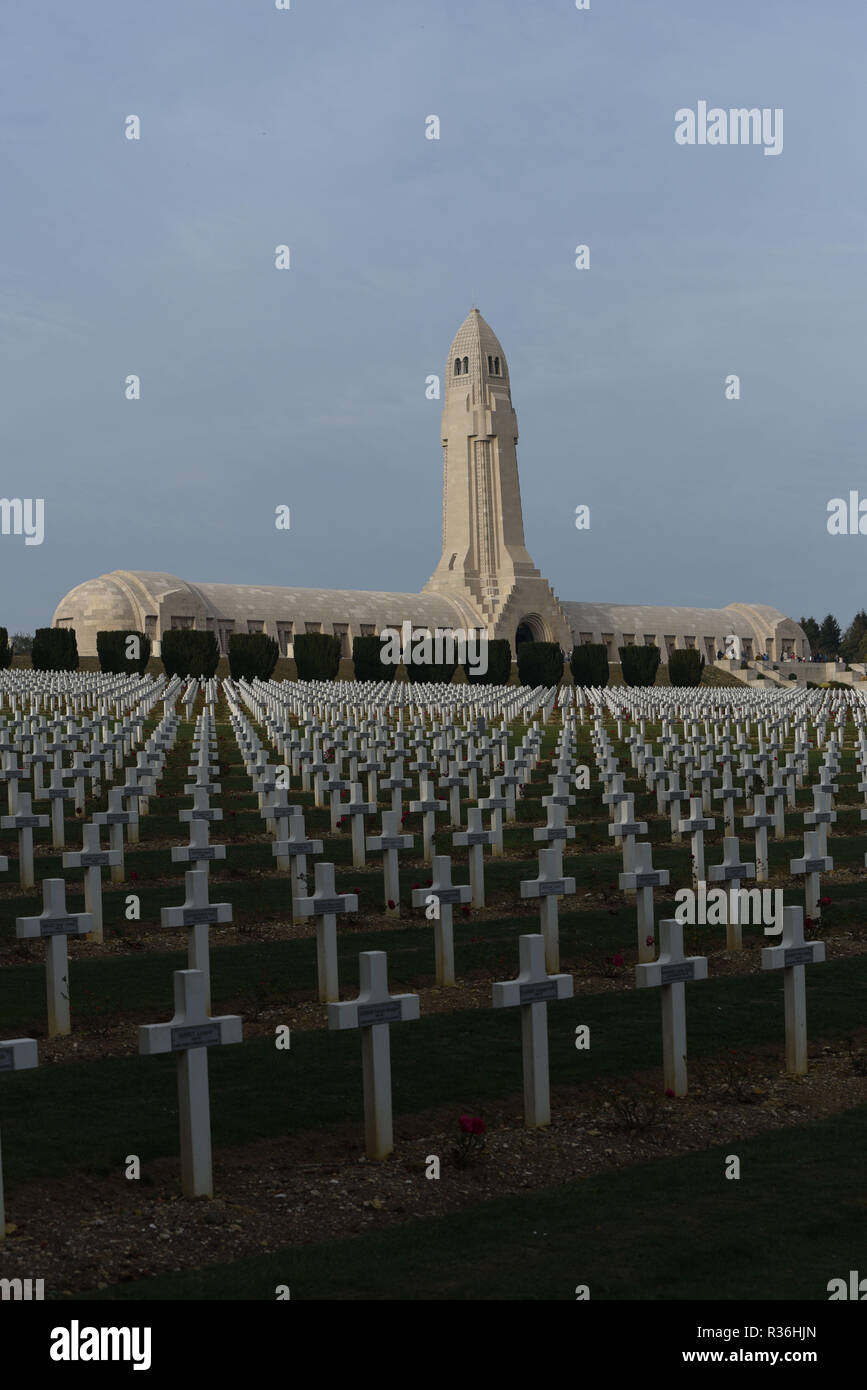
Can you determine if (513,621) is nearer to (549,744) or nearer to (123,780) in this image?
(549,744)

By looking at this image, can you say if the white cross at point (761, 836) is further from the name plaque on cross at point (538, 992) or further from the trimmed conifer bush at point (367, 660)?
A: the trimmed conifer bush at point (367, 660)

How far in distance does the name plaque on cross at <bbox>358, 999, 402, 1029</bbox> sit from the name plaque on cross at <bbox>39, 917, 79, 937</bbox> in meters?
1.99

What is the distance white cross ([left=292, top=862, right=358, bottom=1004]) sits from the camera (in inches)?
297

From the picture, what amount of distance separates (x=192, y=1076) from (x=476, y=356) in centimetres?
8297

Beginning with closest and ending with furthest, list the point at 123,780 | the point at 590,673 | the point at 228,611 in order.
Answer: the point at 123,780
the point at 590,673
the point at 228,611

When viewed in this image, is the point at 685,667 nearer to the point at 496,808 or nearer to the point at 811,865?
the point at 496,808

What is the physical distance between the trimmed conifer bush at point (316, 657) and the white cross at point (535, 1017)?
167ft

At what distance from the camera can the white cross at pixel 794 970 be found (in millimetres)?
7090

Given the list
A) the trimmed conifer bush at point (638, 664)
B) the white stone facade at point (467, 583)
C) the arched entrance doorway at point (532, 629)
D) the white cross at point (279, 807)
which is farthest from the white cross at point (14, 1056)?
the arched entrance doorway at point (532, 629)

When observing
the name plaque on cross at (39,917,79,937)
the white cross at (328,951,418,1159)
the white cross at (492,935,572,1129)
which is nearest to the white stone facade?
the name plaque on cross at (39,917,79,937)

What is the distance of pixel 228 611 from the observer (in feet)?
252

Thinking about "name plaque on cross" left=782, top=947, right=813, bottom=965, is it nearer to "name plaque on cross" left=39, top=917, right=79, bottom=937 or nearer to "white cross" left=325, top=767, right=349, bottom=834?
"name plaque on cross" left=39, top=917, right=79, bottom=937
